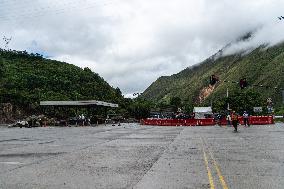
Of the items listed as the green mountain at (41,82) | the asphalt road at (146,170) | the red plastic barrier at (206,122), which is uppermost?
the green mountain at (41,82)

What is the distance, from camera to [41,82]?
114562mm

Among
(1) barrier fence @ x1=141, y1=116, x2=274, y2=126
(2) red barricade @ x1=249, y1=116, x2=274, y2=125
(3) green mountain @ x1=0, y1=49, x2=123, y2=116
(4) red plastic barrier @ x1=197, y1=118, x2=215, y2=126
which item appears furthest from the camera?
(3) green mountain @ x1=0, y1=49, x2=123, y2=116

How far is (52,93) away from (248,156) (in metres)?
93.9

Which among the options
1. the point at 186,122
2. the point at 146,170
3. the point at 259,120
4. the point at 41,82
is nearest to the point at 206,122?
the point at 186,122

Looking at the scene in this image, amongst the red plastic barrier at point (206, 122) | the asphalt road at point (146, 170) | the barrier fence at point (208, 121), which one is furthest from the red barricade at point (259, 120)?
the asphalt road at point (146, 170)

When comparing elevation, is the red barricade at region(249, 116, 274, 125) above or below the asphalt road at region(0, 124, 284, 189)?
above

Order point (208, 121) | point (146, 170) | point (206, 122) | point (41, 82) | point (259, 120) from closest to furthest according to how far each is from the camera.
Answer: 1. point (146, 170)
2. point (259, 120)
3. point (206, 122)
4. point (208, 121)
5. point (41, 82)

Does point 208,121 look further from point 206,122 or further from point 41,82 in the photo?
point 41,82

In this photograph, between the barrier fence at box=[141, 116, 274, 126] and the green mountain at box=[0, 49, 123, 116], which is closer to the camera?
the barrier fence at box=[141, 116, 274, 126]

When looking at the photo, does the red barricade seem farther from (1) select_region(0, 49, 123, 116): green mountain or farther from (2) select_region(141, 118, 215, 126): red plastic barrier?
(1) select_region(0, 49, 123, 116): green mountain

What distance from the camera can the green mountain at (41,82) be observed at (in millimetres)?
94688

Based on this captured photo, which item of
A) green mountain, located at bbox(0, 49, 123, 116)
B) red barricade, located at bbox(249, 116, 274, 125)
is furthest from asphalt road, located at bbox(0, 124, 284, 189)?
green mountain, located at bbox(0, 49, 123, 116)

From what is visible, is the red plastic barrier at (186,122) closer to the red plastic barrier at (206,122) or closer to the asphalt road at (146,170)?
the red plastic barrier at (206,122)

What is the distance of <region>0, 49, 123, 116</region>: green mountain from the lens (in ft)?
311
